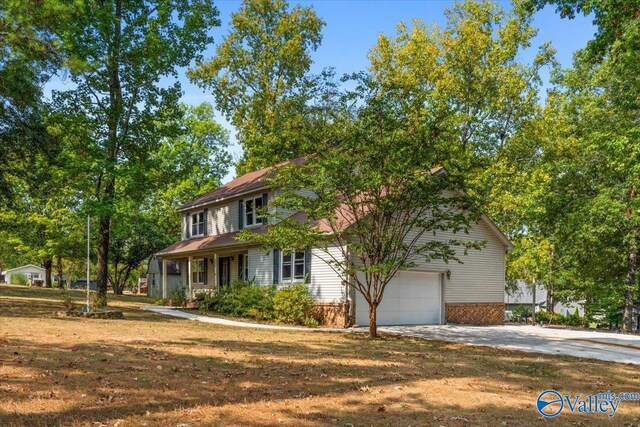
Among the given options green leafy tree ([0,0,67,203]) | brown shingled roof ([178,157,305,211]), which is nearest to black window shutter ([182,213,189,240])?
brown shingled roof ([178,157,305,211])

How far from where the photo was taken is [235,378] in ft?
27.1

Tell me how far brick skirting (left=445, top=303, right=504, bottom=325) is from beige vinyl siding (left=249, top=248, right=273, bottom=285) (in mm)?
7731

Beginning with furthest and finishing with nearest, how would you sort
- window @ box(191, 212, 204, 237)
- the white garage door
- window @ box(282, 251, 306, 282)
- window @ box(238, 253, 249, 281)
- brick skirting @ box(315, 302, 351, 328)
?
window @ box(191, 212, 204, 237) → window @ box(238, 253, 249, 281) → window @ box(282, 251, 306, 282) → the white garage door → brick skirting @ box(315, 302, 351, 328)

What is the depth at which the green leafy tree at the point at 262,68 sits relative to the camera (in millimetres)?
36938

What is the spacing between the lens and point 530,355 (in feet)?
41.7

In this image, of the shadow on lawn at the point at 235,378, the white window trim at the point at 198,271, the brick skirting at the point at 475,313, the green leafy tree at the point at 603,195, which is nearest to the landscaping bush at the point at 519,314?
the green leafy tree at the point at 603,195

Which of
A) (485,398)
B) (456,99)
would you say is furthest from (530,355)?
(456,99)

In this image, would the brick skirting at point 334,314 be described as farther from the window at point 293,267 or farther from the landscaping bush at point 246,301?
the landscaping bush at point 246,301

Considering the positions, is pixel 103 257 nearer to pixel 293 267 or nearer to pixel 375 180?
pixel 293 267

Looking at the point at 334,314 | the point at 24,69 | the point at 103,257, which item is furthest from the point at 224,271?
the point at 24,69

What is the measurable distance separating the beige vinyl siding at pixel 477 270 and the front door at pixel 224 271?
1107 cm

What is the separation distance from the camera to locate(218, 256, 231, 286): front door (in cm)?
2783

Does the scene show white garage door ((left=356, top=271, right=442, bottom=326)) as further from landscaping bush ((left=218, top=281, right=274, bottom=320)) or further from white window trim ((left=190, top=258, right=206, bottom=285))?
white window trim ((left=190, top=258, right=206, bottom=285))

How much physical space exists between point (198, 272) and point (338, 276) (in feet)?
48.9
